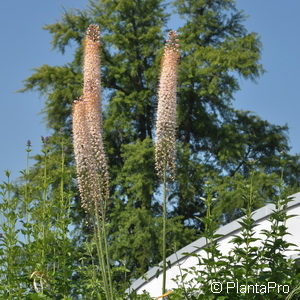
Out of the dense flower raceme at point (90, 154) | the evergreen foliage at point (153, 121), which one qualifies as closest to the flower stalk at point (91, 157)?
the dense flower raceme at point (90, 154)

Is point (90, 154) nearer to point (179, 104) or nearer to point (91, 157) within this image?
point (91, 157)

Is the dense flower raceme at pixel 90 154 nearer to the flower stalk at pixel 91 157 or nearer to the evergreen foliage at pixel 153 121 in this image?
the flower stalk at pixel 91 157

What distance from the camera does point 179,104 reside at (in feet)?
71.1

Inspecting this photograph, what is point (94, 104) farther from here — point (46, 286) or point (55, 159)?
point (55, 159)

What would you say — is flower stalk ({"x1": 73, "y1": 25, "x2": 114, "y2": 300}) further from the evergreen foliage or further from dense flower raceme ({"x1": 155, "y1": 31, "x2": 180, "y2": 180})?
the evergreen foliage

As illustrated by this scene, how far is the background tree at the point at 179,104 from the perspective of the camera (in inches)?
802

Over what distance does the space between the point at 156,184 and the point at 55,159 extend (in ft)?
10.4

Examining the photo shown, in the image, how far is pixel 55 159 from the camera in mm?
20828

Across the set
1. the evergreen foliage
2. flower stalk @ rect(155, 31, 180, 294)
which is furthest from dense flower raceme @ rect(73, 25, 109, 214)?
the evergreen foliage

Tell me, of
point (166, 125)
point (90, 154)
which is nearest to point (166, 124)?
point (166, 125)

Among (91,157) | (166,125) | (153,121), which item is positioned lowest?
(91,157)

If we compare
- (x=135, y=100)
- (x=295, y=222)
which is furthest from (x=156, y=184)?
(x=295, y=222)

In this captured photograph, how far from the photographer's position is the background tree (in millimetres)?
20359

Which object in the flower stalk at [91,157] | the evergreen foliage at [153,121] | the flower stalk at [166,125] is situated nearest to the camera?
the flower stalk at [91,157]
